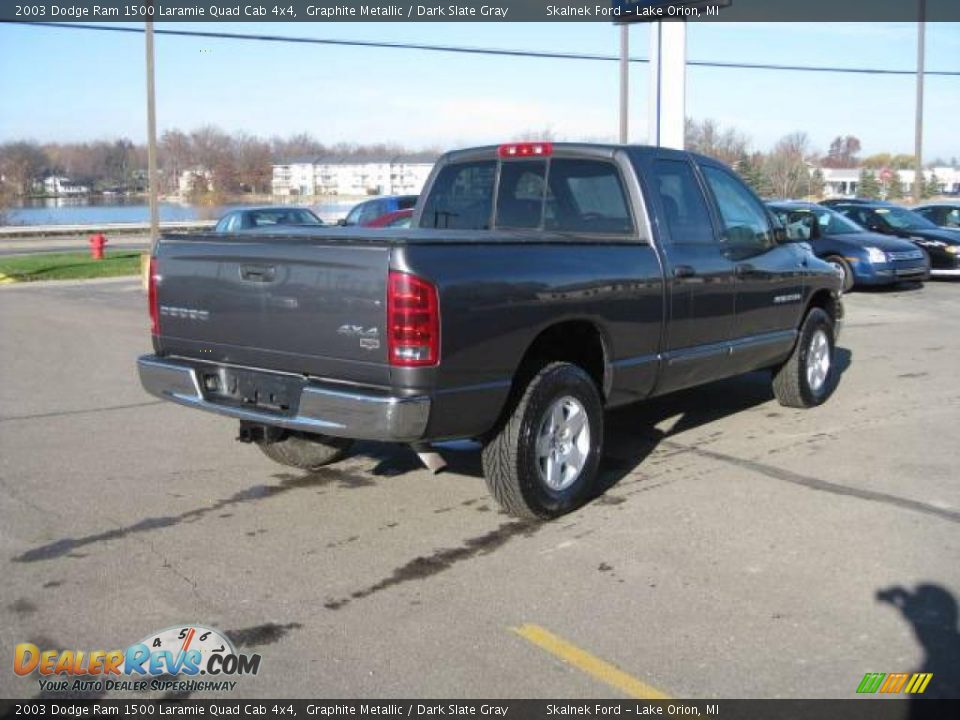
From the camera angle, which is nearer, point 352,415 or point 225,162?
point 352,415

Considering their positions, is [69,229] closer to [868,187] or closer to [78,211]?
[78,211]

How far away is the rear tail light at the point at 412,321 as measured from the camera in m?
4.46

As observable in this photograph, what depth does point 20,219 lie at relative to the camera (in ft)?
179

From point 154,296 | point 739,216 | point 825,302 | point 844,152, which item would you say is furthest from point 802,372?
point 844,152

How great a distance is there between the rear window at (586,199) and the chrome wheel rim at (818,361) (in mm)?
2819

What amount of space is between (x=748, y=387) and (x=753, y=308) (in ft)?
7.69

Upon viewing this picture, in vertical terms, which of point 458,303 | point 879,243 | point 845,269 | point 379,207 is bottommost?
point 845,269

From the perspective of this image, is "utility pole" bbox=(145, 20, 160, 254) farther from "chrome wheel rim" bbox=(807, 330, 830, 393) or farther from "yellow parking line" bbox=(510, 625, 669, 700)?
"yellow parking line" bbox=(510, 625, 669, 700)

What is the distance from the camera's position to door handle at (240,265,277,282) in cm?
496

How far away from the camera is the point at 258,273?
5027 mm

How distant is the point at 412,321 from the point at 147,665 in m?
1.80

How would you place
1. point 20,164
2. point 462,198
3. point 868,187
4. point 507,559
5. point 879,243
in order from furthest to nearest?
1. point 20,164
2. point 868,187
3. point 879,243
4. point 462,198
5. point 507,559

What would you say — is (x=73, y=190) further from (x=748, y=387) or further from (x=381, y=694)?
(x=381, y=694)

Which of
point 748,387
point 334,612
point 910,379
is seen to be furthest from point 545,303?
point 910,379
